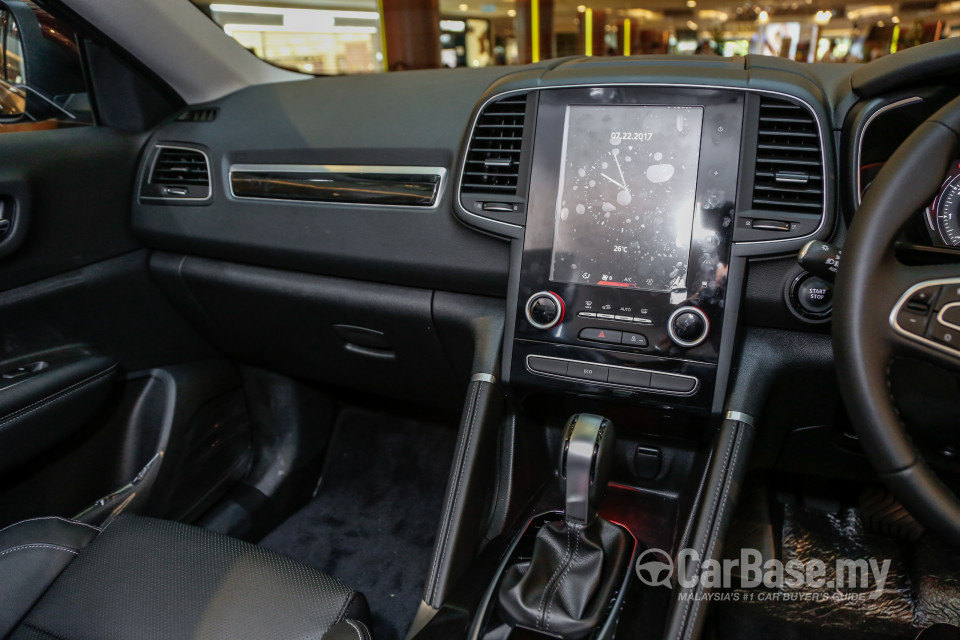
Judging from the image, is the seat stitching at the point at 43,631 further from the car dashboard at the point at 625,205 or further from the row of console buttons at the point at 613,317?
the row of console buttons at the point at 613,317

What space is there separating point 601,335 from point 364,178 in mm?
566

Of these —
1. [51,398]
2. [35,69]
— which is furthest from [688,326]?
[35,69]

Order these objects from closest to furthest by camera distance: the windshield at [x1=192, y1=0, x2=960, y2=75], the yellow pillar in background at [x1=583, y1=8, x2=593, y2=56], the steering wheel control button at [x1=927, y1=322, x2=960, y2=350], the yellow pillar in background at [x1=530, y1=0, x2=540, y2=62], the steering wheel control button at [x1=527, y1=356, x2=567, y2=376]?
the steering wheel control button at [x1=927, y1=322, x2=960, y2=350]
the steering wheel control button at [x1=527, y1=356, x2=567, y2=376]
the windshield at [x1=192, y1=0, x2=960, y2=75]
the yellow pillar in background at [x1=530, y1=0, x2=540, y2=62]
the yellow pillar in background at [x1=583, y1=8, x2=593, y2=56]

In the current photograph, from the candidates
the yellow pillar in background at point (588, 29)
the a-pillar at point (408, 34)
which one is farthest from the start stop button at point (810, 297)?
the yellow pillar in background at point (588, 29)

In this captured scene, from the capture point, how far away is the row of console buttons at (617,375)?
3.44 ft

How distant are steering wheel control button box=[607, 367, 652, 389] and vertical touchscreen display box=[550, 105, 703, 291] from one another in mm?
138

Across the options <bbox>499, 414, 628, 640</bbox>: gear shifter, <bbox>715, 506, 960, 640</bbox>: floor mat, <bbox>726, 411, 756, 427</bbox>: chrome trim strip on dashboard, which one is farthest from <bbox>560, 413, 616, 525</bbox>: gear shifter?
<bbox>715, 506, 960, 640</bbox>: floor mat

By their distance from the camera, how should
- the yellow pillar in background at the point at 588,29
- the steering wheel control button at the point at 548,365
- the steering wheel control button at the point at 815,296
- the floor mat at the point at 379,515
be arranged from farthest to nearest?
the yellow pillar in background at the point at 588,29, the floor mat at the point at 379,515, the steering wheel control button at the point at 548,365, the steering wheel control button at the point at 815,296

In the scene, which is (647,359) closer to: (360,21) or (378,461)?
(378,461)

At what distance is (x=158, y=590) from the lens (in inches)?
37.4

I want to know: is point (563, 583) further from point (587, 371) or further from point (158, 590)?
point (158, 590)

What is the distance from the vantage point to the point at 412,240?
1240 mm

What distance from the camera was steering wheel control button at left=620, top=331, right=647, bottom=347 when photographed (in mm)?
1041

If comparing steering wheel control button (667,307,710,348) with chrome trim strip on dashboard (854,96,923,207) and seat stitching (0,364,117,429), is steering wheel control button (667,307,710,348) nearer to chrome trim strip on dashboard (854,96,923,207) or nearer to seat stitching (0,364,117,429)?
chrome trim strip on dashboard (854,96,923,207)
